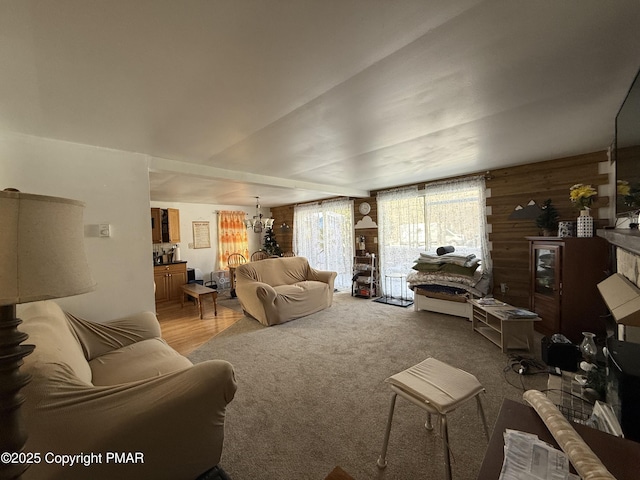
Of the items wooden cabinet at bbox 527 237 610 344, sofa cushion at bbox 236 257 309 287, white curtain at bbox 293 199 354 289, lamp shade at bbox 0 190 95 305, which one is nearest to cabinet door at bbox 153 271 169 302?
sofa cushion at bbox 236 257 309 287

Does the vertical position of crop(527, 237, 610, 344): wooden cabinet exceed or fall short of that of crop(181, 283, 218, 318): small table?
it exceeds it

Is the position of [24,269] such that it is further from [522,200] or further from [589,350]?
[522,200]

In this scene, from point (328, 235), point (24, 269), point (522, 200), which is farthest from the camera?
point (328, 235)

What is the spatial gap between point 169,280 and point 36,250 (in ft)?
18.7

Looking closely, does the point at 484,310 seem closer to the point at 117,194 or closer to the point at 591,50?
the point at 591,50

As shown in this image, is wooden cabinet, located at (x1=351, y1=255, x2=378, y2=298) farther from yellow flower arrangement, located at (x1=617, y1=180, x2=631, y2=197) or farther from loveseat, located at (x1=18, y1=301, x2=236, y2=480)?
loveseat, located at (x1=18, y1=301, x2=236, y2=480)

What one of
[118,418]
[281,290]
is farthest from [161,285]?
[118,418]

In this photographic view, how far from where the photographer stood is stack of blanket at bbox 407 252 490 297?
12.8 feet

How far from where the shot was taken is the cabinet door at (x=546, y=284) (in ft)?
9.57

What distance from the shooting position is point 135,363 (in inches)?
76.5

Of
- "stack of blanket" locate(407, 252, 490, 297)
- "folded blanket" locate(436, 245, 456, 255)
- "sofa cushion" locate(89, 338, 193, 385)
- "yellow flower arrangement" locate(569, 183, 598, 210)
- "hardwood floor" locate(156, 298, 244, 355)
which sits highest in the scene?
"yellow flower arrangement" locate(569, 183, 598, 210)

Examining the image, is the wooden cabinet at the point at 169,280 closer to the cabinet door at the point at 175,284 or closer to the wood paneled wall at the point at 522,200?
the cabinet door at the point at 175,284

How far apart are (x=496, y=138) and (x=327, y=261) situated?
15.4 ft

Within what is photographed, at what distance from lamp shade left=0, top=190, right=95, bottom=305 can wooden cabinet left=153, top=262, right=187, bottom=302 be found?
5.53 meters
